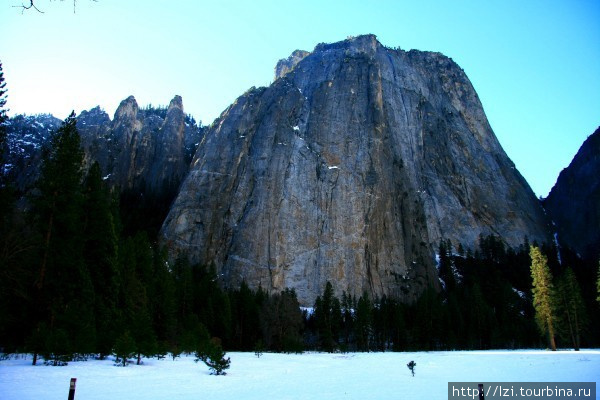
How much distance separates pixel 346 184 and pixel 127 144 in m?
75.8

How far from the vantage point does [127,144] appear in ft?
454

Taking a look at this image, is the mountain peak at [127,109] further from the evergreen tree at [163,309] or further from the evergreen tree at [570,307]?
the evergreen tree at [570,307]

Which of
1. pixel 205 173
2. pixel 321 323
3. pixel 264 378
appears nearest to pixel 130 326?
pixel 264 378

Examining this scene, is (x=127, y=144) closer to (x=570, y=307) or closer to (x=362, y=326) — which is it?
(x=362, y=326)

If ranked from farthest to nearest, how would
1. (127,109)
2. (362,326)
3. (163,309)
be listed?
(127,109), (362,326), (163,309)

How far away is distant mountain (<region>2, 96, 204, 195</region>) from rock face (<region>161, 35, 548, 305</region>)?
20118 mm

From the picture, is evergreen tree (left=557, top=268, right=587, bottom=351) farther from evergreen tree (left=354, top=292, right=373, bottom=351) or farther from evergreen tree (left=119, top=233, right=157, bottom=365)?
evergreen tree (left=119, top=233, right=157, bottom=365)

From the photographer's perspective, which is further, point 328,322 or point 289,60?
point 289,60

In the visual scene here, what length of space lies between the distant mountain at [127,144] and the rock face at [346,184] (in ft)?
66.0

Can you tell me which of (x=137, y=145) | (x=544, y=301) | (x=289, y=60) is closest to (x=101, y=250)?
(x=544, y=301)

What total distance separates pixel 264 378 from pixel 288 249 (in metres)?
79.2

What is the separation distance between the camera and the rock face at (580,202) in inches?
4966

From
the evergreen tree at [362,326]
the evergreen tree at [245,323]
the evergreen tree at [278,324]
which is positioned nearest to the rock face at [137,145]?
the evergreen tree at [245,323]

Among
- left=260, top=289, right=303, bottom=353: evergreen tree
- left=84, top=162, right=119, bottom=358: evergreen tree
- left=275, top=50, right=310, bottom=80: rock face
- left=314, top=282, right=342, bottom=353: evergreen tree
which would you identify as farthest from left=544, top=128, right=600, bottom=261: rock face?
left=84, top=162, right=119, bottom=358: evergreen tree
